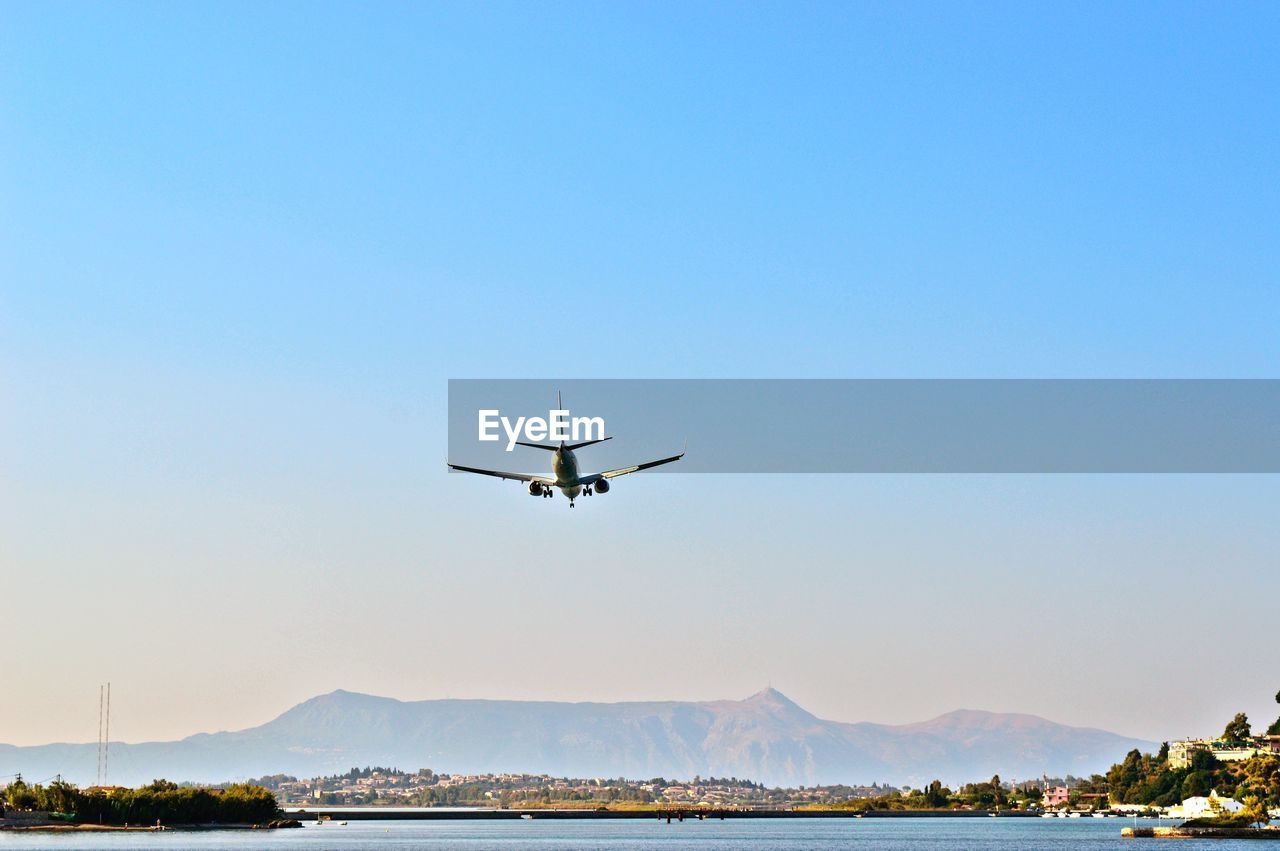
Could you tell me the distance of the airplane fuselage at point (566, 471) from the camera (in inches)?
4016

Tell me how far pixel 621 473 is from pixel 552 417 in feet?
25.4

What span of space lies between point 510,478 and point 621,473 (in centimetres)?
698

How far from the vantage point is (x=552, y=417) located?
11056 cm

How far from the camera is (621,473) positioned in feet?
346

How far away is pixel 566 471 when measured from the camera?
103 meters

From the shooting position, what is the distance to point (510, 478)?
106 metres

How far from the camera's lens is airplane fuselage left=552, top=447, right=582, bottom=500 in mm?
102000

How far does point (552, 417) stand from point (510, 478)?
6.23 meters
